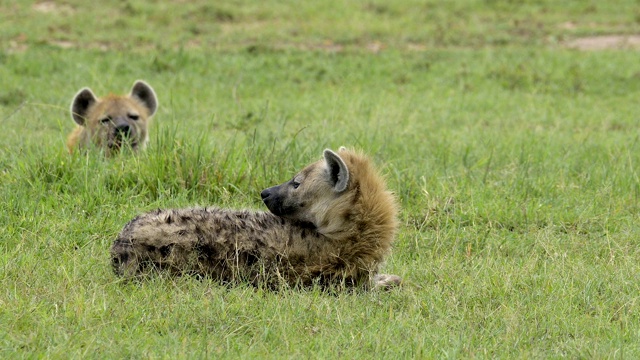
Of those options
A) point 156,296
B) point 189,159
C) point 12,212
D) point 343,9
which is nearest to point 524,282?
point 156,296

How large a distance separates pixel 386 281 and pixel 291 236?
413mm

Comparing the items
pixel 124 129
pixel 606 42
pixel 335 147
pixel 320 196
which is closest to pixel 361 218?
pixel 320 196

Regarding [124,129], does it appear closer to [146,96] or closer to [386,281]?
[146,96]

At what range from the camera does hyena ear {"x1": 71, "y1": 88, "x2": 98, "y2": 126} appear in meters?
6.60

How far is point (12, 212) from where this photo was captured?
4.55 meters

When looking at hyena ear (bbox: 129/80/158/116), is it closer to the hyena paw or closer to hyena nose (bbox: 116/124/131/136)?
hyena nose (bbox: 116/124/131/136)

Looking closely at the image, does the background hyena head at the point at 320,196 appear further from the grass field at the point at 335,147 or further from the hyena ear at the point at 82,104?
the hyena ear at the point at 82,104

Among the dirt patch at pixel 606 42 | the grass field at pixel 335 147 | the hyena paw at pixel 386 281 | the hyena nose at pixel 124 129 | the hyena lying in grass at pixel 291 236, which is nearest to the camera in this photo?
the grass field at pixel 335 147

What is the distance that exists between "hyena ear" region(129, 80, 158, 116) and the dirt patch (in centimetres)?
595

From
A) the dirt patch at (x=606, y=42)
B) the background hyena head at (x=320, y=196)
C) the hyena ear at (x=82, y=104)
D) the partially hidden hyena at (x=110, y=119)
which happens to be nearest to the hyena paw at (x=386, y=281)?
the background hyena head at (x=320, y=196)

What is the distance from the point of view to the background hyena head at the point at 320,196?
3.97 metres

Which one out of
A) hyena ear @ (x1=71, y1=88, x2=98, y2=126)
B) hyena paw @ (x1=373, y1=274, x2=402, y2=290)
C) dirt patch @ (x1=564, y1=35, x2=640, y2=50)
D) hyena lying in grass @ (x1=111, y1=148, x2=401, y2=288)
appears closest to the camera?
hyena lying in grass @ (x1=111, y1=148, x2=401, y2=288)

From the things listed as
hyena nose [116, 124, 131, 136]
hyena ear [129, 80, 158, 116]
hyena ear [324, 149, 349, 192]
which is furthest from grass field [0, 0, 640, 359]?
hyena ear [324, 149, 349, 192]

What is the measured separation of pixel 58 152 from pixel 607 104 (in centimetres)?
533
